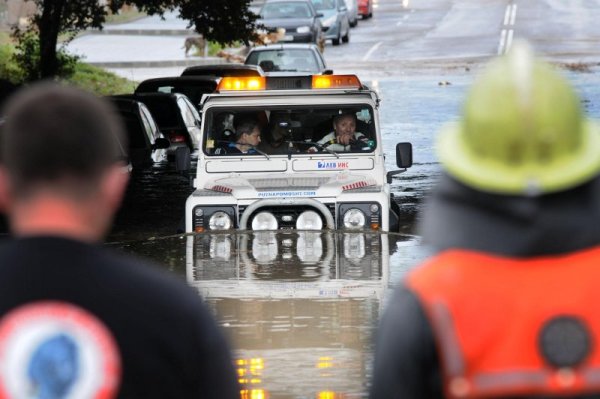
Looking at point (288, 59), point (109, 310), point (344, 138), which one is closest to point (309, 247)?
point (344, 138)

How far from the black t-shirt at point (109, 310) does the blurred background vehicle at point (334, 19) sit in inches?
1627

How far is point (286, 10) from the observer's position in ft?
130

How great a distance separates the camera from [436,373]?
8.18ft

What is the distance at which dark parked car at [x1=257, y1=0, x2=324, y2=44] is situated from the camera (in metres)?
38.3

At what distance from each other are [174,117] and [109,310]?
701 inches

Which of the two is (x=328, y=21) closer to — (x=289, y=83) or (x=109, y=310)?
(x=289, y=83)

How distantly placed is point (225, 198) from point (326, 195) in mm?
751

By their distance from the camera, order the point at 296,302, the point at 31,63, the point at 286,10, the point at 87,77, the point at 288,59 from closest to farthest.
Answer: the point at 296,302
the point at 31,63
the point at 288,59
the point at 87,77
the point at 286,10

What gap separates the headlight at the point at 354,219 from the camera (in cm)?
1116

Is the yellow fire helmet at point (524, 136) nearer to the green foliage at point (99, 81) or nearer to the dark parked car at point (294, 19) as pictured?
the green foliage at point (99, 81)

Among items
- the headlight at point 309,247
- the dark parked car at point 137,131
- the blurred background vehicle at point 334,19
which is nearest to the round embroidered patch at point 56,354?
the headlight at point 309,247

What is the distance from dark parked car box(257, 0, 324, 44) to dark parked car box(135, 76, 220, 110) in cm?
1497

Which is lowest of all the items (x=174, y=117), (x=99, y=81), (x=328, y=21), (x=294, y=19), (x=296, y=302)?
(x=328, y=21)

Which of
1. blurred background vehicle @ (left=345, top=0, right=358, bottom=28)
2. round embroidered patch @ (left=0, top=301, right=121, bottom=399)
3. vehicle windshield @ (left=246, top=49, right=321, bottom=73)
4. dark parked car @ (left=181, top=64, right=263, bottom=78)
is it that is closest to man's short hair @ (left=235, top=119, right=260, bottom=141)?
round embroidered patch @ (left=0, top=301, right=121, bottom=399)
